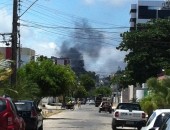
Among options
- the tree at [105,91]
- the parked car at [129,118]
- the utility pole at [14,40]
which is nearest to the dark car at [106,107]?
the utility pole at [14,40]

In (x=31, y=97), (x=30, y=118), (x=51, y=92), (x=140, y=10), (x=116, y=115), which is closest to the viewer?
(x=30, y=118)

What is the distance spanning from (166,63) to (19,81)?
21609 mm

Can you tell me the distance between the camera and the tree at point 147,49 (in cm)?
5547

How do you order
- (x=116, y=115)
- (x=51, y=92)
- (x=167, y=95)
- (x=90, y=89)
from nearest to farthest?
(x=116, y=115), (x=167, y=95), (x=51, y=92), (x=90, y=89)

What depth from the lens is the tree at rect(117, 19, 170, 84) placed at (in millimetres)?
55469

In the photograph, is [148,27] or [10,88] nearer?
[10,88]

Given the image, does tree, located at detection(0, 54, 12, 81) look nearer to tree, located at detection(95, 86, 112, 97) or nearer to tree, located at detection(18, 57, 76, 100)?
tree, located at detection(18, 57, 76, 100)

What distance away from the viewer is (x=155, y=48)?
184ft

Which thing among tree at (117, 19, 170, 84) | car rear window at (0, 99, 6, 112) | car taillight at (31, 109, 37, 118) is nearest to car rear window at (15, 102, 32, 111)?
car taillight at (31, 109, 37, 118)

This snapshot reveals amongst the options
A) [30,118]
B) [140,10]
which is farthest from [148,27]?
[140,10]

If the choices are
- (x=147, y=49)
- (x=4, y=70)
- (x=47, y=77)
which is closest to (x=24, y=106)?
(x=4, y=70)

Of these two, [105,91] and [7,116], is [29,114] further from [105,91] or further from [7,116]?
[105,91]

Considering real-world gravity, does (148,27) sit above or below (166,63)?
above

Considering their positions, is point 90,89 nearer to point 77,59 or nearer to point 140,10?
point 77,59
